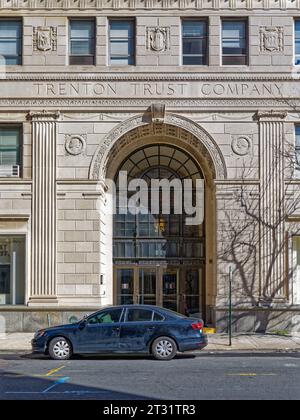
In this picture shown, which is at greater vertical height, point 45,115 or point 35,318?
point 45,115

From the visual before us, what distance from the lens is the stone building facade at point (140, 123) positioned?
25703mm

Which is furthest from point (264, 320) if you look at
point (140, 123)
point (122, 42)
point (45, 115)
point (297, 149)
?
point (122, 42)

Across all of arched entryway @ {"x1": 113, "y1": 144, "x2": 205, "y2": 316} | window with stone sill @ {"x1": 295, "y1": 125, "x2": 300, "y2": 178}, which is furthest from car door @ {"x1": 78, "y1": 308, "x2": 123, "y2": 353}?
window with stone sill @ {"x1": 295, "y1": 125, "x2": 300, "y2": 178}

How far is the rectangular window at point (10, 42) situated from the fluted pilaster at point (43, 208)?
7.20 feet

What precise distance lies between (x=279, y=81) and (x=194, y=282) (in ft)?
27.3

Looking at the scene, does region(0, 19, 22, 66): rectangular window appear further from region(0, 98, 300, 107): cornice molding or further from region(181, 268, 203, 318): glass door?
region(181, 268, 203, 318): glass door

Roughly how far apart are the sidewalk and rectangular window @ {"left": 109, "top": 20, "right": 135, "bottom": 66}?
33.4 feet

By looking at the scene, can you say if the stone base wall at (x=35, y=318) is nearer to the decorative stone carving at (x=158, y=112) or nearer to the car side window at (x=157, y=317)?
the car side window at (x=157, y=317)

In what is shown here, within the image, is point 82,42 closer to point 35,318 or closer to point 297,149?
point 297,149

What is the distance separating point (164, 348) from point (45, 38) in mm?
12987

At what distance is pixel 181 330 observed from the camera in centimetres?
1861

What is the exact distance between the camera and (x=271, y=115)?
25.9 metres

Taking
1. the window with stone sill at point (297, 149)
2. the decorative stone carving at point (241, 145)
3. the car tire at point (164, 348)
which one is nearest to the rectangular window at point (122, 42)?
the decorative stone carving at point (241, 145)
